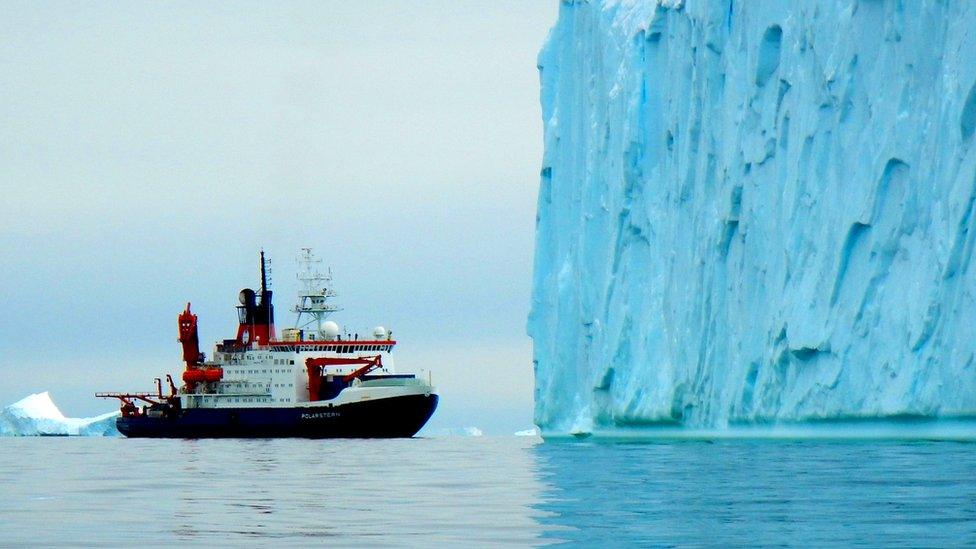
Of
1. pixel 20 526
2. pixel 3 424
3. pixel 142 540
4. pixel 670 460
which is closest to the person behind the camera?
pixel 142 540

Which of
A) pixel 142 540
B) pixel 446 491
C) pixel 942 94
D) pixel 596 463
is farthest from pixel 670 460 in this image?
pixel 142 540

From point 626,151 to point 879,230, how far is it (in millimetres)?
8603

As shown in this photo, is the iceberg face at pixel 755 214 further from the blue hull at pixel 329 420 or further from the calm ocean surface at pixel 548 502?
the blue hull at pixel 329 420

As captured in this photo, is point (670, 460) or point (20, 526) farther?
point (670, 460)

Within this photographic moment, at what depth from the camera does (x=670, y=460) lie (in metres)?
19.9

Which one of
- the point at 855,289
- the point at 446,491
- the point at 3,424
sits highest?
the point at 855,289

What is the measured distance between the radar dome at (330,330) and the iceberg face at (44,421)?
23.3 metres

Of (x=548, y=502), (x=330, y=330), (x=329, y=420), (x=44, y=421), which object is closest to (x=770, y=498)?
(x=548, y=502)

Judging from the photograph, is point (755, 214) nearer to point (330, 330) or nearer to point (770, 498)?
point (770, 498)

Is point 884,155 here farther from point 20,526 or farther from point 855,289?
point 20,526

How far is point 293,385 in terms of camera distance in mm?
51125

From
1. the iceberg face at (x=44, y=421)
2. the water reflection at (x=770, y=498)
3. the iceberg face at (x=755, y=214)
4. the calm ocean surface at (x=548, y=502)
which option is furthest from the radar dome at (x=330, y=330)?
the water reflection at (x=770, y=498)

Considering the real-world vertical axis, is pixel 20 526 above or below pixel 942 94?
below

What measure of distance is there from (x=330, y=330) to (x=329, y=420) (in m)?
4.62
